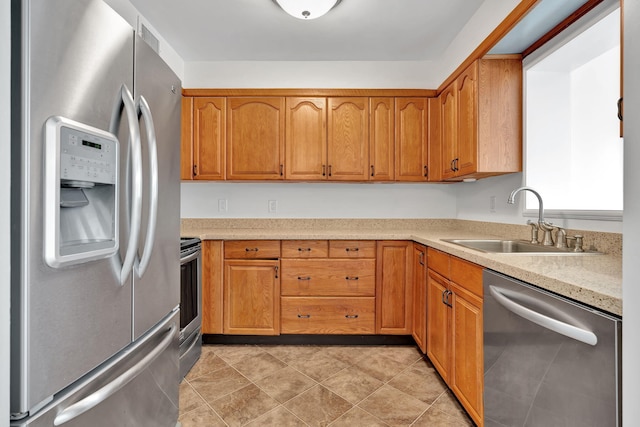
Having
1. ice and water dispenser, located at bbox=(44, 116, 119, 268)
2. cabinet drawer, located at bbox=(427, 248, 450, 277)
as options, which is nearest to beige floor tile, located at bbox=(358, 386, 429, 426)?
cabinet drawer, located at bbox=(427, 248, 450, 277)

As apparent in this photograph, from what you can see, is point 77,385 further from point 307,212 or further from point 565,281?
point 307,212

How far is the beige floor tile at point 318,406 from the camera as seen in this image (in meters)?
1.66

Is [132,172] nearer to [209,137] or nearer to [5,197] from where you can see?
[5,197]

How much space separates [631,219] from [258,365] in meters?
2.15

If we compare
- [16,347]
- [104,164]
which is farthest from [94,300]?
[104,164]

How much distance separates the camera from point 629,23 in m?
0.69

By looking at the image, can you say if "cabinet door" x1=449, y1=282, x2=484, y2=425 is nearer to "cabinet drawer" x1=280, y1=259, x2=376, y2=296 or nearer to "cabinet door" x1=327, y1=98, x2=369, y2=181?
"cabinet drawer" x1=280, y1=259, x2=376, y2=296

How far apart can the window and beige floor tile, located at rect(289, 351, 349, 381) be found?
1653 mm

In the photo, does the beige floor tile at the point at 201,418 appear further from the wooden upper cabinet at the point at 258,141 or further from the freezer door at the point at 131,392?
the wooden upper cabinet at the point at 258,141

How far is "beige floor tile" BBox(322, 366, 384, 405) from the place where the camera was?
1.87 metres

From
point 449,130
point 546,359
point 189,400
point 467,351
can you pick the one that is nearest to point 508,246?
point 467,351

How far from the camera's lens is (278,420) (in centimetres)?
164

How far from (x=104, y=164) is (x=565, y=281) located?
1.34 m

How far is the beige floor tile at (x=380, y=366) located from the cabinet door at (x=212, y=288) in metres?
1.13
